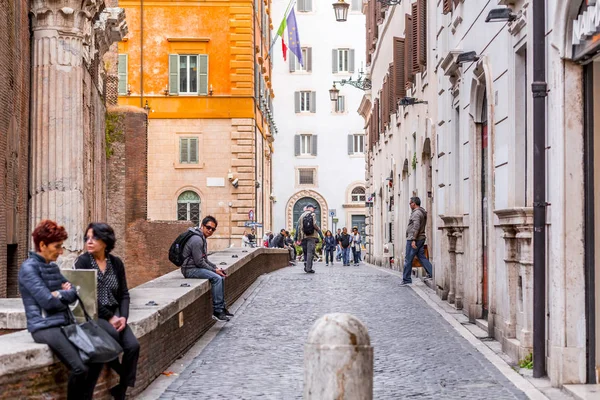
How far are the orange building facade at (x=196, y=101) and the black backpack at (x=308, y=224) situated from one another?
1781 cm

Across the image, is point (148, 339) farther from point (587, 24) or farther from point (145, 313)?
point (587, 24)

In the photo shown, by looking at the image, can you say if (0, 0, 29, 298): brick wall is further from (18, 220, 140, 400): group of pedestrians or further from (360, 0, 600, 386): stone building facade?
(18, 220, 140, 400): group of pedestrians

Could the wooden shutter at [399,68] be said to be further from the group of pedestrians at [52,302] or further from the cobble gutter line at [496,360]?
the group of pedestrians at [52,302]

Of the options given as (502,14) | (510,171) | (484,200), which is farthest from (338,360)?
(484,200)

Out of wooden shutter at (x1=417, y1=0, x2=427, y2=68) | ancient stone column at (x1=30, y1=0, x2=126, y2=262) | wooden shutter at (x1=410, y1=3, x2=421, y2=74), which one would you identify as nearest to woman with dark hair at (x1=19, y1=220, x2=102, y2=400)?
ancient stone column at (x1=30, y1=0, x2=126, y2=262)

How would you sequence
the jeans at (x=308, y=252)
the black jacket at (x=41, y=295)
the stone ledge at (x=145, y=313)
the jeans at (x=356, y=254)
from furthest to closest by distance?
the jeans at (x=356, y=254), the jeans at (x=308, y=252), the black jacket at (x=41, y=295), the stone ledge at (x=145, y=313)

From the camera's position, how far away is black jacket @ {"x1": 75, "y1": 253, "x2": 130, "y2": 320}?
8.73 meters

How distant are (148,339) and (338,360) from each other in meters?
3.81

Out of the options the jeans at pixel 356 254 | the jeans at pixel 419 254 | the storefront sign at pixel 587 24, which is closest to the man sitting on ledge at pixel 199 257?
the storefront sign at pixel 587 24

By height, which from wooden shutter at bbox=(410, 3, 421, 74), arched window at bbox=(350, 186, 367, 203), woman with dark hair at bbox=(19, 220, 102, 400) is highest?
wooden shutter at bbox=(410, 3, 421, 74)

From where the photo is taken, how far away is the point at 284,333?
14.4m

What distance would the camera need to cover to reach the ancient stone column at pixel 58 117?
56.7 ft

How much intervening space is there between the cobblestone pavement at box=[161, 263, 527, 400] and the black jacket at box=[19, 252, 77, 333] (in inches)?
90.8

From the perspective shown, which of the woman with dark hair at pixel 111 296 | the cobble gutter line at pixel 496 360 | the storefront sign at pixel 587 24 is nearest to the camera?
the woman with dark hair at pixel 111 296
